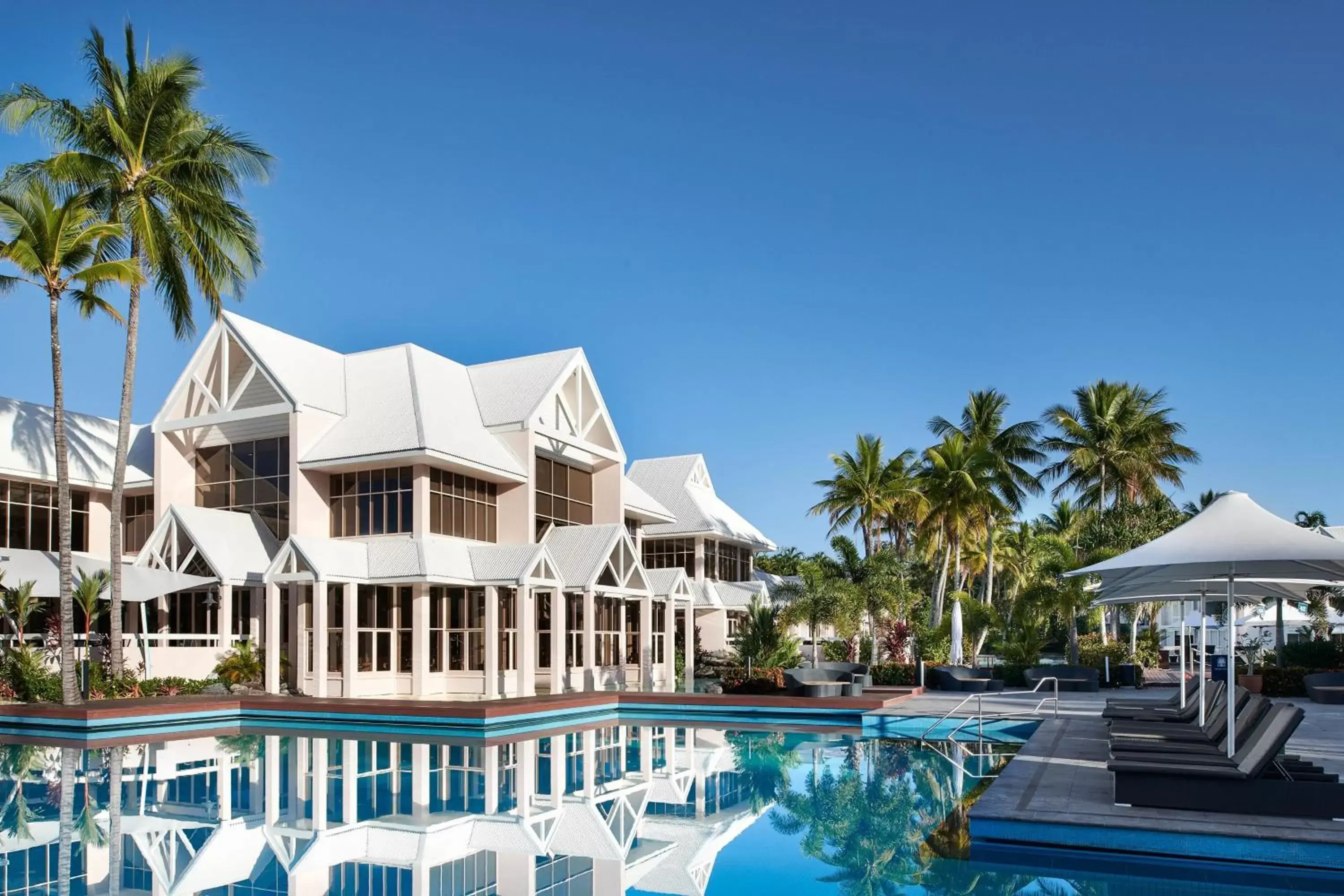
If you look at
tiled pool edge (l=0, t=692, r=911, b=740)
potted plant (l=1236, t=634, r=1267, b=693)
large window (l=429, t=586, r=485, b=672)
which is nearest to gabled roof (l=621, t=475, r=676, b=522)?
large window (l=429, t=586, r=485, b=672)

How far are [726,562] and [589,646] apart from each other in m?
13.4

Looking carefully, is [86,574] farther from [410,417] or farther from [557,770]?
[557,770]

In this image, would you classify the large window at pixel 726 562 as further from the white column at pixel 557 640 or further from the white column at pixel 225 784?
the white column at pixel 225 784

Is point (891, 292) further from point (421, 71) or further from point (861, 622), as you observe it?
point (421, 71)

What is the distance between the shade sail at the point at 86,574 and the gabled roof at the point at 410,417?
364 cm

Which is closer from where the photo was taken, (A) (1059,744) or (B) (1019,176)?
(A) (1059,744)

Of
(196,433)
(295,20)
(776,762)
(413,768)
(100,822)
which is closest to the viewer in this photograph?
(100,822)

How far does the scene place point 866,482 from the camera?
41594mm

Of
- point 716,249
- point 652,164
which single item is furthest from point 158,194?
point 716,249

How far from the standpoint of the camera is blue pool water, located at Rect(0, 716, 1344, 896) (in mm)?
9117

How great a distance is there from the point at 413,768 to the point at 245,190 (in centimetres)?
1563

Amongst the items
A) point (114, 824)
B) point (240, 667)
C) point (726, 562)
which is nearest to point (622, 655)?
point (240, 667)

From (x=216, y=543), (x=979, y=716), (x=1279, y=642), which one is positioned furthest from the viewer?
(x=1279, y=642)

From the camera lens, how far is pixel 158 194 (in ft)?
78.7
